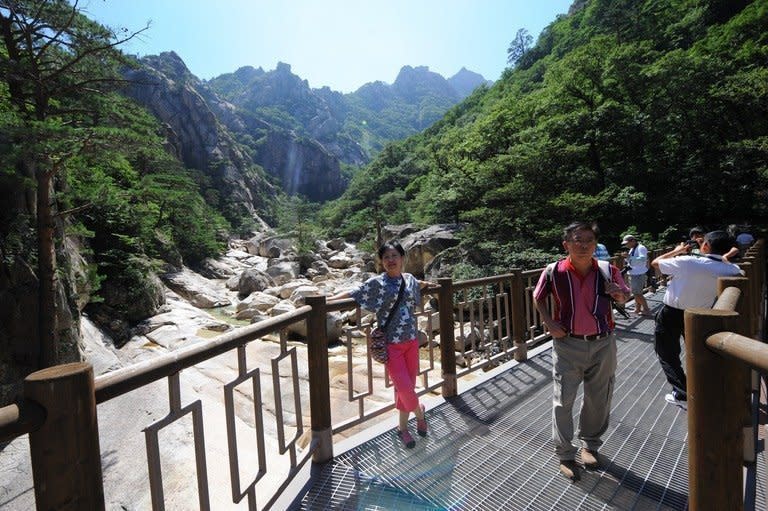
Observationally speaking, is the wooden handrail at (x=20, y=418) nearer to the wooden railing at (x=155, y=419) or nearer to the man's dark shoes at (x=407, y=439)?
the wooden railing at (x=155, y=419)

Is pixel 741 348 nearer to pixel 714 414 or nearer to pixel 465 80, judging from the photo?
pixel 714 414

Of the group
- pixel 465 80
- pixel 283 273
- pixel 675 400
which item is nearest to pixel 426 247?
pixel 283 273

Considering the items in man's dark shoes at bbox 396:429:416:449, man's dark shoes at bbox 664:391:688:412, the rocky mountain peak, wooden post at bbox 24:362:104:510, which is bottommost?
man's dark shoes at bbox 664:391:688:412

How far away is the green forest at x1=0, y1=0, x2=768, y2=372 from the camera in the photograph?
7043mm

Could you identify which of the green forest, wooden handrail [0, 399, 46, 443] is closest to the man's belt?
wooden handrail [0, 399, 46, 443]

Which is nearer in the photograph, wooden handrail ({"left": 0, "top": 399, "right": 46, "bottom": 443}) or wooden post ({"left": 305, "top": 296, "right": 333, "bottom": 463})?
wooden handrail ({"left": 0, "top": 399, "right": 46, "bottom": 443})

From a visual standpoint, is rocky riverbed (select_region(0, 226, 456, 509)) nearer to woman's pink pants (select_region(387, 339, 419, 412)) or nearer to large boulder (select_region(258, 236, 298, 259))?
woman's pink pants (select_region(387, 339, 419, 412))

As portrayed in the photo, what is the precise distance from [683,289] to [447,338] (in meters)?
2.17

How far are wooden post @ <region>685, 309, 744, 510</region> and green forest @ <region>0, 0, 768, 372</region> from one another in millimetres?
8084

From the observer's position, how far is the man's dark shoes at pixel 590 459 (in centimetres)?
262

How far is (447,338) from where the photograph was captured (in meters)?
3.86

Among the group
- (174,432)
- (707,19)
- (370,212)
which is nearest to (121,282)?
(174,432)

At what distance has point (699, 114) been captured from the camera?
17344 millimetres

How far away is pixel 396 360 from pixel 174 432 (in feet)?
13.4
